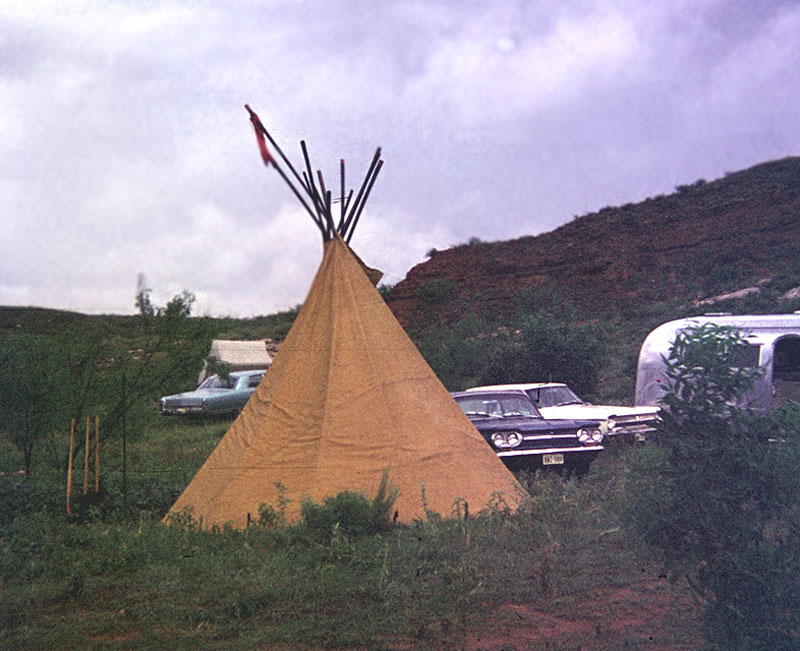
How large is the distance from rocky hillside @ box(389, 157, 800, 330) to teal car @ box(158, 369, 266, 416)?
1683 cm

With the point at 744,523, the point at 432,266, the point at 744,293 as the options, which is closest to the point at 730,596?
the point at 744,523

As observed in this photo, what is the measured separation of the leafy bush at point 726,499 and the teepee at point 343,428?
115 inches

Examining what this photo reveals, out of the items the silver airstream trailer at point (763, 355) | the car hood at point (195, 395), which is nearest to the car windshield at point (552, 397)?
the silver airstream trailer at point (763, 355)

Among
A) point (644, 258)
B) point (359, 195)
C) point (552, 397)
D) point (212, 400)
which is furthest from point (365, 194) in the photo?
point (644, 258)

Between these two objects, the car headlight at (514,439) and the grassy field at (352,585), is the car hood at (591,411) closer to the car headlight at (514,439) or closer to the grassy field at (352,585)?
the car headlight at (514,439)

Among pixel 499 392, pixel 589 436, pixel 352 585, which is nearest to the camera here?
pixel 352 585

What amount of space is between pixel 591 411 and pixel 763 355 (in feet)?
9.21

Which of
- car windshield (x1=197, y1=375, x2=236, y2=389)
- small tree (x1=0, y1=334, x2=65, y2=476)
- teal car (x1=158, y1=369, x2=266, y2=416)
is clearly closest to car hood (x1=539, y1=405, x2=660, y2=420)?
small tree (x1=0, y1=334, x2=65, y2=476)

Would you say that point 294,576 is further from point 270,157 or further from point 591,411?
point 591,411

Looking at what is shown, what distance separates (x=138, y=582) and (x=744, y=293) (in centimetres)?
2693

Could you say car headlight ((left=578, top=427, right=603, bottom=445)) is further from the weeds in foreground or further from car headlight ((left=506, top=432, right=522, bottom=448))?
the weeds in foreground

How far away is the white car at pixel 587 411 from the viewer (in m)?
10.5

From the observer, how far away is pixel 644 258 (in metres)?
37.8

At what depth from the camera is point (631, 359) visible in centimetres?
2328
